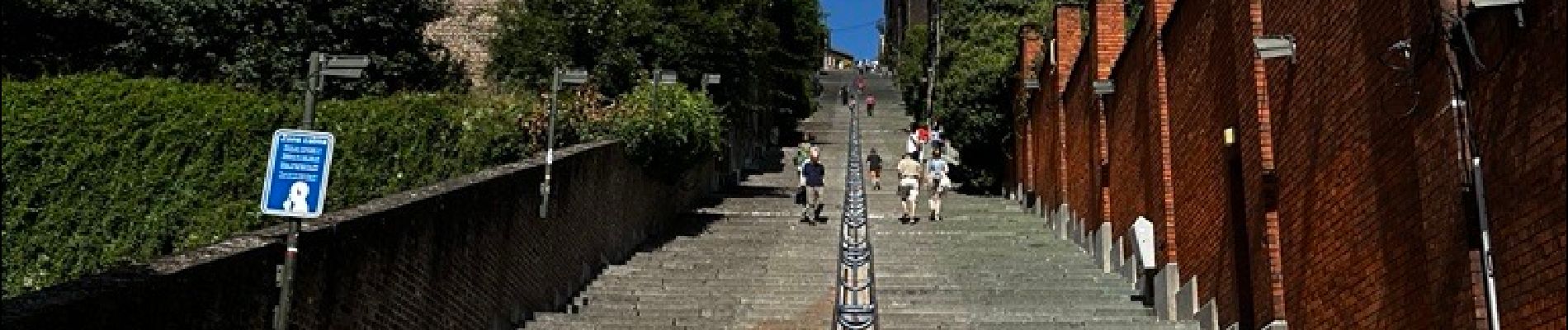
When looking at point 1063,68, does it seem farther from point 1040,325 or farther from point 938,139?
point 1040,325

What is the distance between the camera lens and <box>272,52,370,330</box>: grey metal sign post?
22.9 ft

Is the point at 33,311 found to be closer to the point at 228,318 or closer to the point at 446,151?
the point at 228,318

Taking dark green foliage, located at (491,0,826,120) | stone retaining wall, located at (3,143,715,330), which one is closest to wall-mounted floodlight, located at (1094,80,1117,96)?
dark green foliage, located at (491,0,826,120)

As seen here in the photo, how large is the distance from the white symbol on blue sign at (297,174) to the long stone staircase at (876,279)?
534 centimetres

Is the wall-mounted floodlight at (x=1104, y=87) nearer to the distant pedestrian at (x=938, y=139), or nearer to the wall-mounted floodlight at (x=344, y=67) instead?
the distant pedestrian at (x=938, y=139)

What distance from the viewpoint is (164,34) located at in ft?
68.9

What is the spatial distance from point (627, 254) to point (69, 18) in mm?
10526

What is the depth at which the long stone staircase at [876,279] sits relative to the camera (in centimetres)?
1240

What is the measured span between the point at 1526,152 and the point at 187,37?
19.5 metres

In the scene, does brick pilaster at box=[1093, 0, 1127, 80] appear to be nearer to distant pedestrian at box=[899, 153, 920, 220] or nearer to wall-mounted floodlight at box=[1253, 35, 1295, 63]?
distant pedestrian at box=[899, 153, 920, 220]

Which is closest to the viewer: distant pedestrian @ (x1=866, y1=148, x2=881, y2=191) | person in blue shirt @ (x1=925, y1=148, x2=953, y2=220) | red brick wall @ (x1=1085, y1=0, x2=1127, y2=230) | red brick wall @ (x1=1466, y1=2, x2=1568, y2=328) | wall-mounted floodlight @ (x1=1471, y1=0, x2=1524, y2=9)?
red brick wall @ (x1=1466, y1=2, x2=1568, y2=328)

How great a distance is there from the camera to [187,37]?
2094 cm

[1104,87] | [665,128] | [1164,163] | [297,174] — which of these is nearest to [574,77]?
[665,128]

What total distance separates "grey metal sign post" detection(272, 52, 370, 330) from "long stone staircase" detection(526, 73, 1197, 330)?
4.94 meters
